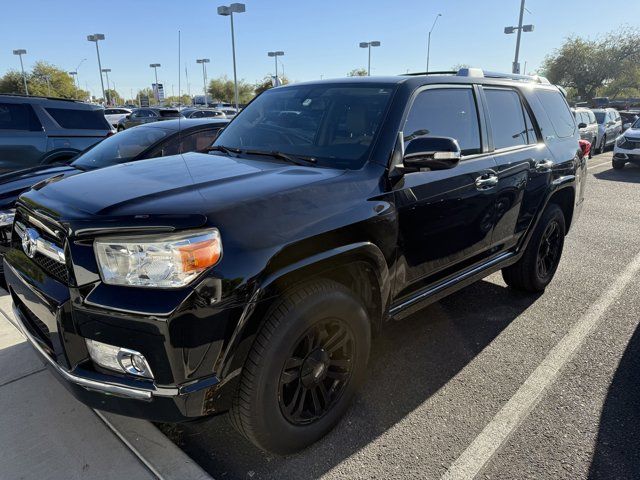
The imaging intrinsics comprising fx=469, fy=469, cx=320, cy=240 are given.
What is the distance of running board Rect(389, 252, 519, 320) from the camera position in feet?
9.59

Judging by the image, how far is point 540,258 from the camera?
14.5 feet

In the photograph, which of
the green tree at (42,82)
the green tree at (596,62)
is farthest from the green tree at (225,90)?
the green tree at (596,62)

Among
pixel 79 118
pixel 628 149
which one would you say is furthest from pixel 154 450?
pixel 628 149

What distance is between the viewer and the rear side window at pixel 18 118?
7.67 metres

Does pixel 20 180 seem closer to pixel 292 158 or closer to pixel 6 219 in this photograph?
pixel 6 219

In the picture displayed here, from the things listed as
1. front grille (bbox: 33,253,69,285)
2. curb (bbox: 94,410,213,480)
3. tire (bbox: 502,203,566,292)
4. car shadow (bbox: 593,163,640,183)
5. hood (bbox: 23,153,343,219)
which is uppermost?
hood (bbox: 23,153,343,219)

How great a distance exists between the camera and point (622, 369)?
10.6 feet

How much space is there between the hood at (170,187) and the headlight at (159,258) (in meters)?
0.13

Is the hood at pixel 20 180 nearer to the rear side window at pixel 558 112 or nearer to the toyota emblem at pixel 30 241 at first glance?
the toyota emblem at pixel 30 241

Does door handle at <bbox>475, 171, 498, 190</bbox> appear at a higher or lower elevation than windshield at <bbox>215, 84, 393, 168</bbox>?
lower

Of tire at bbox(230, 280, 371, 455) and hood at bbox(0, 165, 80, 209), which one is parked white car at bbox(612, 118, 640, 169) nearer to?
tire at bbox(230, 280, 371, 455)

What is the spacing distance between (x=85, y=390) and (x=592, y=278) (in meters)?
4.91

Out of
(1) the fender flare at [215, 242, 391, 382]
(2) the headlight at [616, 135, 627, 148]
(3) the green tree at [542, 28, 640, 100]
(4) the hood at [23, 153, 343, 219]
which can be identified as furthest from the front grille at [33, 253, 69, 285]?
(3) the green tree at [542, 28, 640, 100]

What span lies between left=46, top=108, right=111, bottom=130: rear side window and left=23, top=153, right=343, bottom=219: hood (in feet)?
20.7
